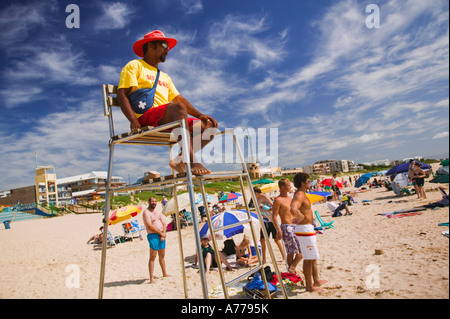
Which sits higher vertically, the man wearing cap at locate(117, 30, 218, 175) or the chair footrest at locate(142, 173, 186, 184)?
the man wearing cap at locate(117, 30, 218, 175)

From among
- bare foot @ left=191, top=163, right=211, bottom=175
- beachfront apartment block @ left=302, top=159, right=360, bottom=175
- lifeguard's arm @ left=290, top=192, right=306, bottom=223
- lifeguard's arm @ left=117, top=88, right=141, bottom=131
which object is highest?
lifeguard's arm @ left=117, top=88, right=141, bottom=131

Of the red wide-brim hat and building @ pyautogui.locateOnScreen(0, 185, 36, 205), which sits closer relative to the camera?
the red wide-brim hat

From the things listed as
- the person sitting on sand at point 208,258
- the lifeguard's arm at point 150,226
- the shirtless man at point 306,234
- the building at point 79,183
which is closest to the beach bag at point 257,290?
the shirtless man at point 306,234

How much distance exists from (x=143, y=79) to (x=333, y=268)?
6.26 metres

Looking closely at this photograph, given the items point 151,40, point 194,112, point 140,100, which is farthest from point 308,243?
point 151,40

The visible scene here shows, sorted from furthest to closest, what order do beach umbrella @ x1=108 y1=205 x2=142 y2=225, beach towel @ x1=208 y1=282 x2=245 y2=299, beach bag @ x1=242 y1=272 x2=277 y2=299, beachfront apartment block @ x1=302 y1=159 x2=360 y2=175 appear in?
1. beachfront apartment block @ x1=302 y1=159 x2=360 y2=175
2. beach umbrella @ x1=108 y1=205 x2=142 y2=225
3. beach towel @ x1=208 y1=282 x2=245 y2=299
4. beach bag @ x1=242 y1=272 x2=277 y2=299

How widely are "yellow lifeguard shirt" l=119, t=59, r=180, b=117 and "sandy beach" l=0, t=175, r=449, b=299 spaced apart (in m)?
4.40

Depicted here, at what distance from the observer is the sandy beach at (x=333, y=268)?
16.7ft

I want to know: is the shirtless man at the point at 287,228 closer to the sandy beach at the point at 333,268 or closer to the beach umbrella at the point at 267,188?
the sandy beach at the point at 333,268

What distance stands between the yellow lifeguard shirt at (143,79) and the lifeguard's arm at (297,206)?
330cm

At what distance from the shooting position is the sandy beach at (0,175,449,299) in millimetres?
5098

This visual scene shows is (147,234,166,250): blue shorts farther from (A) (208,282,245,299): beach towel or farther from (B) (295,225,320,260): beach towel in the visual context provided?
(B) (295,225,320,260): beach towel

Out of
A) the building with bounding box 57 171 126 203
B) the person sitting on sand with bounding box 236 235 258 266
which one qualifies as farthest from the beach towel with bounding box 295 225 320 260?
the building with bounding box 57 171 126 203
